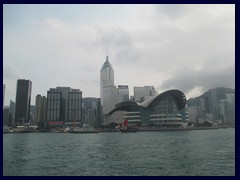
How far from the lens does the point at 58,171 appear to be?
66.1ft

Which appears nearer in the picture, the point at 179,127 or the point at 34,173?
the point at 34,173

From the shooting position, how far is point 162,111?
144m

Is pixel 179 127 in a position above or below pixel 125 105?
below

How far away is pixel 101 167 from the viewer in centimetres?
2141

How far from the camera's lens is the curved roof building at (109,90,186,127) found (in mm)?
141900

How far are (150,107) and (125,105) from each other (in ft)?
66.9

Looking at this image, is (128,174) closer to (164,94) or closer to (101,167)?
(101,167)

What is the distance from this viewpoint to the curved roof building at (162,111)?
142m

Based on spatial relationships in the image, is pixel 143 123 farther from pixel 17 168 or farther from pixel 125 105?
pixel 17 168

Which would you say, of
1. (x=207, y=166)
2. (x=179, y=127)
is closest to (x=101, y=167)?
(x=207, y=166)
